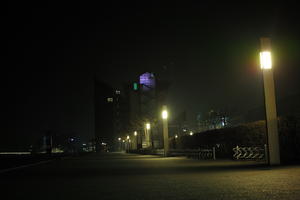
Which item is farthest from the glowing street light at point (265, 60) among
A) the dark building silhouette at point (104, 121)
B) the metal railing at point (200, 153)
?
the dark building silhouette at point (104, 121)

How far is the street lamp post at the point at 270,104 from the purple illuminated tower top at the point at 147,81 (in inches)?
2947

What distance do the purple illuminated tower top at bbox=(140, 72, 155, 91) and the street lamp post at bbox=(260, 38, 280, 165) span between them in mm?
74854

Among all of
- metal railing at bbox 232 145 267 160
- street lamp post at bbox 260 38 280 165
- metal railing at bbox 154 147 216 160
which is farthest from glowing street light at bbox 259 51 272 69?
metal railing at bbox 154 147 216 160

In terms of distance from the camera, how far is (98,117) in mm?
197500

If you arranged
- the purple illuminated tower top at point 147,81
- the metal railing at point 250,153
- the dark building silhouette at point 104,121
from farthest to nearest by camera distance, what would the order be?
the dark building silhouette at point 104,121 → the purple illuminated tower top at point 147,81 → the metal railing at point 250,153

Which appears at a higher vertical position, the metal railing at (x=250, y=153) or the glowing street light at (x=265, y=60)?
the glowing street light at (x=265, y=60)

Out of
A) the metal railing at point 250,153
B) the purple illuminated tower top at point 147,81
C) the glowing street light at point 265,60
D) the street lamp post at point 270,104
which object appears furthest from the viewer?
the purple illuminated tower top at point 147,81

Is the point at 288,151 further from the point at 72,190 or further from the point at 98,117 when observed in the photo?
the point at 98,117

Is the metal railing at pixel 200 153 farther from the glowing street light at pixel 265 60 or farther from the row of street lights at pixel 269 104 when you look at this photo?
the glowing street light at pixel 265 60

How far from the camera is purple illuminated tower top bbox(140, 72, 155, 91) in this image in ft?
303

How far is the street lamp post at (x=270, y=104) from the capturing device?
16859mm

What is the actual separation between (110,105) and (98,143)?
18.1 meters

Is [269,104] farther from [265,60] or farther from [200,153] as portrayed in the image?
[200,153]

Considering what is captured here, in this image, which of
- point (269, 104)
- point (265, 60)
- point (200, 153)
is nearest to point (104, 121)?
point (200, 153)
